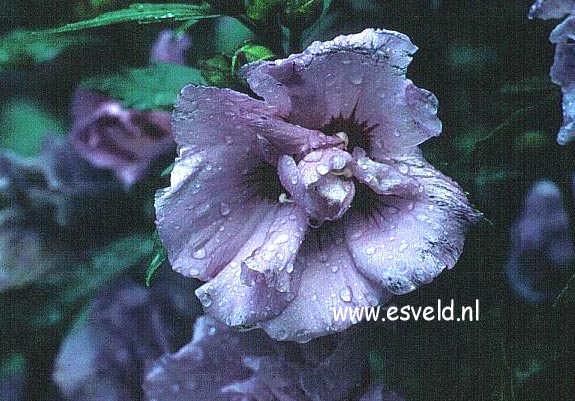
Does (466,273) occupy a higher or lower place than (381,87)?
lower

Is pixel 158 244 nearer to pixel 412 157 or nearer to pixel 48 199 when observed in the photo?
pixel 412 157

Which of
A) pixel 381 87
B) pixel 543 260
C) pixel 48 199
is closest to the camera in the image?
pixel 381 87

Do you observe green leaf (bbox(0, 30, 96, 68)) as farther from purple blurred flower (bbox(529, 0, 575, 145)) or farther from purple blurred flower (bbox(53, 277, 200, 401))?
purple blurred flower (bbox(529, 0, 575, 145))

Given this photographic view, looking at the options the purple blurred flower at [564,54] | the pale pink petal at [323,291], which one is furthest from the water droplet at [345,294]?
the purple blurred flower at [564,54]

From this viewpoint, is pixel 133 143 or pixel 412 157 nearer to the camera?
pixel 412 157

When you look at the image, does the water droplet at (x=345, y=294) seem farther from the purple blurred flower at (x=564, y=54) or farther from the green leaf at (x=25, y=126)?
the green leaf at (x=25, y=126)

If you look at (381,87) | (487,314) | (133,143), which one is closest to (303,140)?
(381,87)
